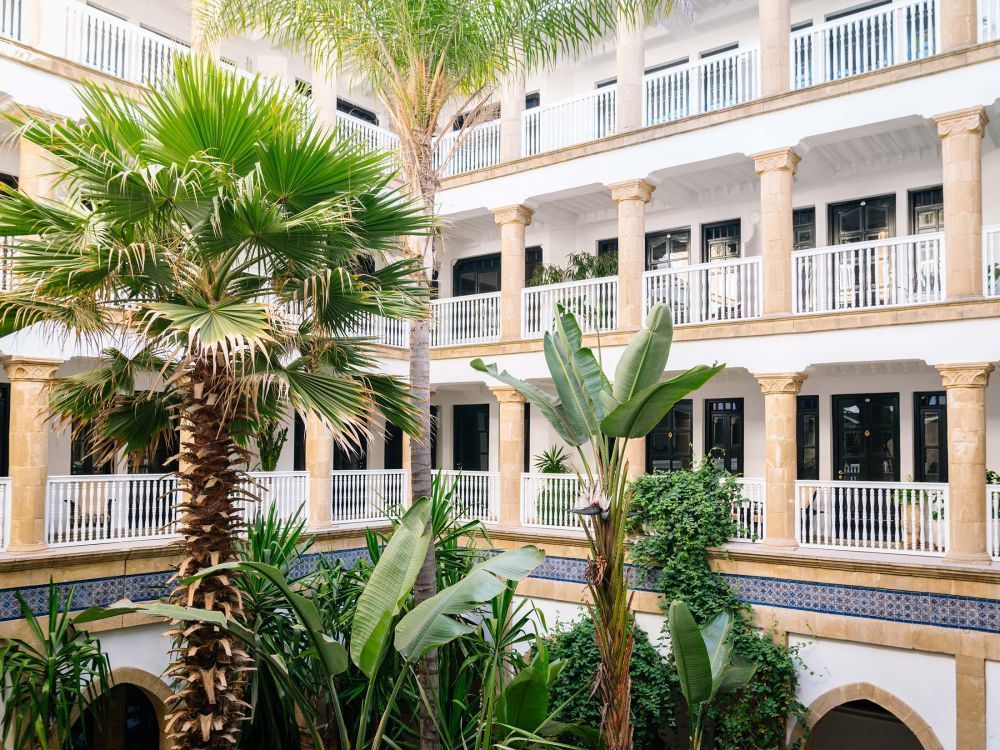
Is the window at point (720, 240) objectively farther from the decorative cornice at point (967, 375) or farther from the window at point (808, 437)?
the decorative cornice at point (967, 375)

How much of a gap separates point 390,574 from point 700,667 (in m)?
3.01

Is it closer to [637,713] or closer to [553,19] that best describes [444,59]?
[553,19]

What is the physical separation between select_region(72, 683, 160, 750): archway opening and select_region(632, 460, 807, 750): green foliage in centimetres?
747

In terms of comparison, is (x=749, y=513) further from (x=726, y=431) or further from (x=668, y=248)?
(x=668, y=248)

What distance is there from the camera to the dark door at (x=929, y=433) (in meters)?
12.9

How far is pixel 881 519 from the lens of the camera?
10.2 m

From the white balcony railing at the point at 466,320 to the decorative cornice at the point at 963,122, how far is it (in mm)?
6784

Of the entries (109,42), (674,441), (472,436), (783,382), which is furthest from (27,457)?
(674,441)

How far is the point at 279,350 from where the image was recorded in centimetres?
667

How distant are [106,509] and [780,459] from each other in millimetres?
8265

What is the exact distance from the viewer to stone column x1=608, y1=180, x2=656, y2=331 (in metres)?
12.6

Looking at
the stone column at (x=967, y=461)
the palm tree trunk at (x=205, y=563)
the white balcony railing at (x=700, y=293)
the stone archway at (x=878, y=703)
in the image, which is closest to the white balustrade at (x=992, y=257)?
the stone column at (x=967, y=461)

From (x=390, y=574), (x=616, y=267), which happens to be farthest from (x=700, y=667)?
(x=616, y=267)

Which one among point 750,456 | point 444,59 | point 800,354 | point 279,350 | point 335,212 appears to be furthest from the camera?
point 750,456
